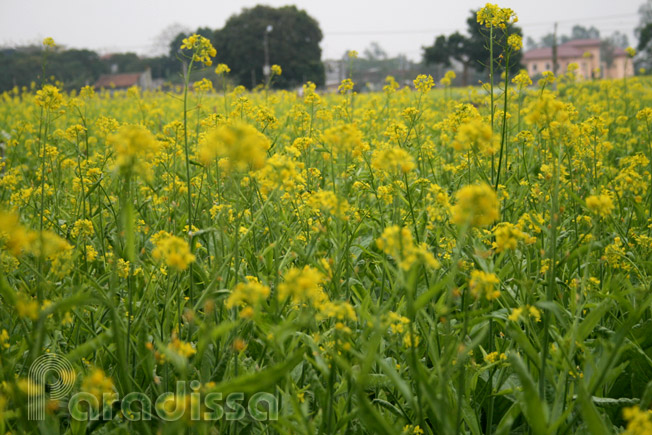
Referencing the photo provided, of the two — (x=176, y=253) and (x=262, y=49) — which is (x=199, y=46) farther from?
(x=262, y=49)

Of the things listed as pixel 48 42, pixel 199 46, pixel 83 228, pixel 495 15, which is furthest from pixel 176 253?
pixel 48 42

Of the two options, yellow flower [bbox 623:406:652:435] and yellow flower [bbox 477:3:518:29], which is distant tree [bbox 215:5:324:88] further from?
yellow flower [bbox 623:406:652:435]

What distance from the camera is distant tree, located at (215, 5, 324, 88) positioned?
120 feet

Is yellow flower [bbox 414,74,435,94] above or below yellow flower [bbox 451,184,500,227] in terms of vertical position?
above

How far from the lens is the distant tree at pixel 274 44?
36594 millimetres

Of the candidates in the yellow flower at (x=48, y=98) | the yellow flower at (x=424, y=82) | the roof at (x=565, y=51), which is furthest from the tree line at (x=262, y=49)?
the roof at (x=565, y=51)

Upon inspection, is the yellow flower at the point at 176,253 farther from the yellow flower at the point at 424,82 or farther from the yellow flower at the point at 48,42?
the yellow flower at the point at 424,82

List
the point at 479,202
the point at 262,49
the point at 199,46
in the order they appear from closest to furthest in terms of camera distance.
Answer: the point at 479,202
the point at 199,46
the point at 262,49

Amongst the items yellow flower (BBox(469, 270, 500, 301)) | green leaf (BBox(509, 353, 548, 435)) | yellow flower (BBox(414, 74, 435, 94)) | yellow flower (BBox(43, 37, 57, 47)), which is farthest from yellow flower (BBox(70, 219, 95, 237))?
yellow flower (BBox(414, 74, 435, 94))

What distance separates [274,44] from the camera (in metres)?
37.4

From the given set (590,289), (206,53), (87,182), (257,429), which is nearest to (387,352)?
(257,429)

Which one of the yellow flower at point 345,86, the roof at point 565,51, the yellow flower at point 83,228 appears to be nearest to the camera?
the yellow flower at point 83,228

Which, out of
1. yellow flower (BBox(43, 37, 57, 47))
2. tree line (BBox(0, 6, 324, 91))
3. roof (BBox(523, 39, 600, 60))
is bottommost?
yellow flower (BBox(43, 37, 57, 47))

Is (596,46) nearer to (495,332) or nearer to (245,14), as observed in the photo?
(245,14)
